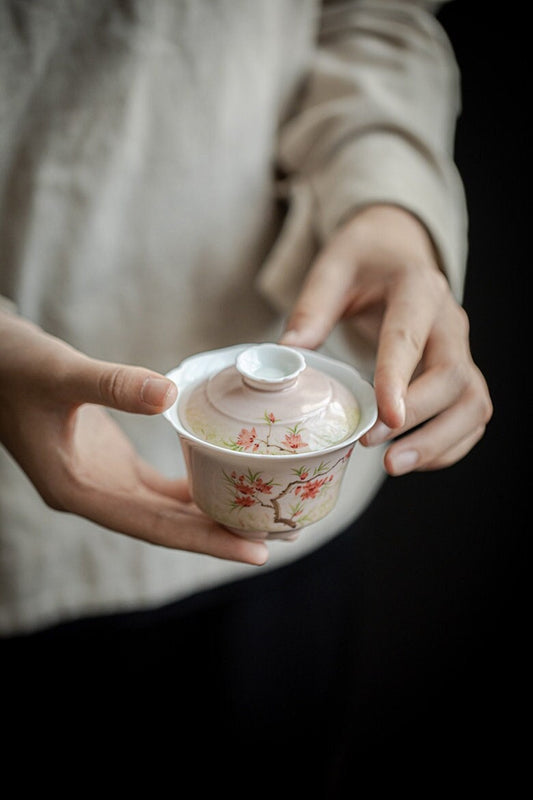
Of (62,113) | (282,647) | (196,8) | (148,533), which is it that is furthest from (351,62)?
(282,647)

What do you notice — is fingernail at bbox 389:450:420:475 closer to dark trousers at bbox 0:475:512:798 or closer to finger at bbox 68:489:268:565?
finger at bbox 68:489:268:565

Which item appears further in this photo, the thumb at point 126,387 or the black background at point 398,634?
the black background at point 398,634

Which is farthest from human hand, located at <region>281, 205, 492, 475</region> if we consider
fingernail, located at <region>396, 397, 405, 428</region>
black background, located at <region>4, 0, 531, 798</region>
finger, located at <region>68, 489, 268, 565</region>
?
black background, located at <region>4, 0, 531, 798</region>

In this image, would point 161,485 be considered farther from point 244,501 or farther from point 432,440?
point 432,440

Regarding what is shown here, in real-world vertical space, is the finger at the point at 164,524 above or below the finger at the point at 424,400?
below

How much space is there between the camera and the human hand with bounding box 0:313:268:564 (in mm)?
519

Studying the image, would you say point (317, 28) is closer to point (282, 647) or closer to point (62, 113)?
point (62, 113)

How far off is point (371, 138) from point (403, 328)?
0.98 feet

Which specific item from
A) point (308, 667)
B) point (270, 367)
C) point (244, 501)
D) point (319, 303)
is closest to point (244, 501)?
point (244, 501)

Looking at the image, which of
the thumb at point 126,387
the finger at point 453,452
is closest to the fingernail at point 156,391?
the thumb at point 126,387

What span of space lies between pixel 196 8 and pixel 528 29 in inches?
20.3

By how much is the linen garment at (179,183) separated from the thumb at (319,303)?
0.10 metres

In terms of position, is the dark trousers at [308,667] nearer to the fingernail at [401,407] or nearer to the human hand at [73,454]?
the human hand at [73,454]

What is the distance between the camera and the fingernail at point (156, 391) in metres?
0.46
